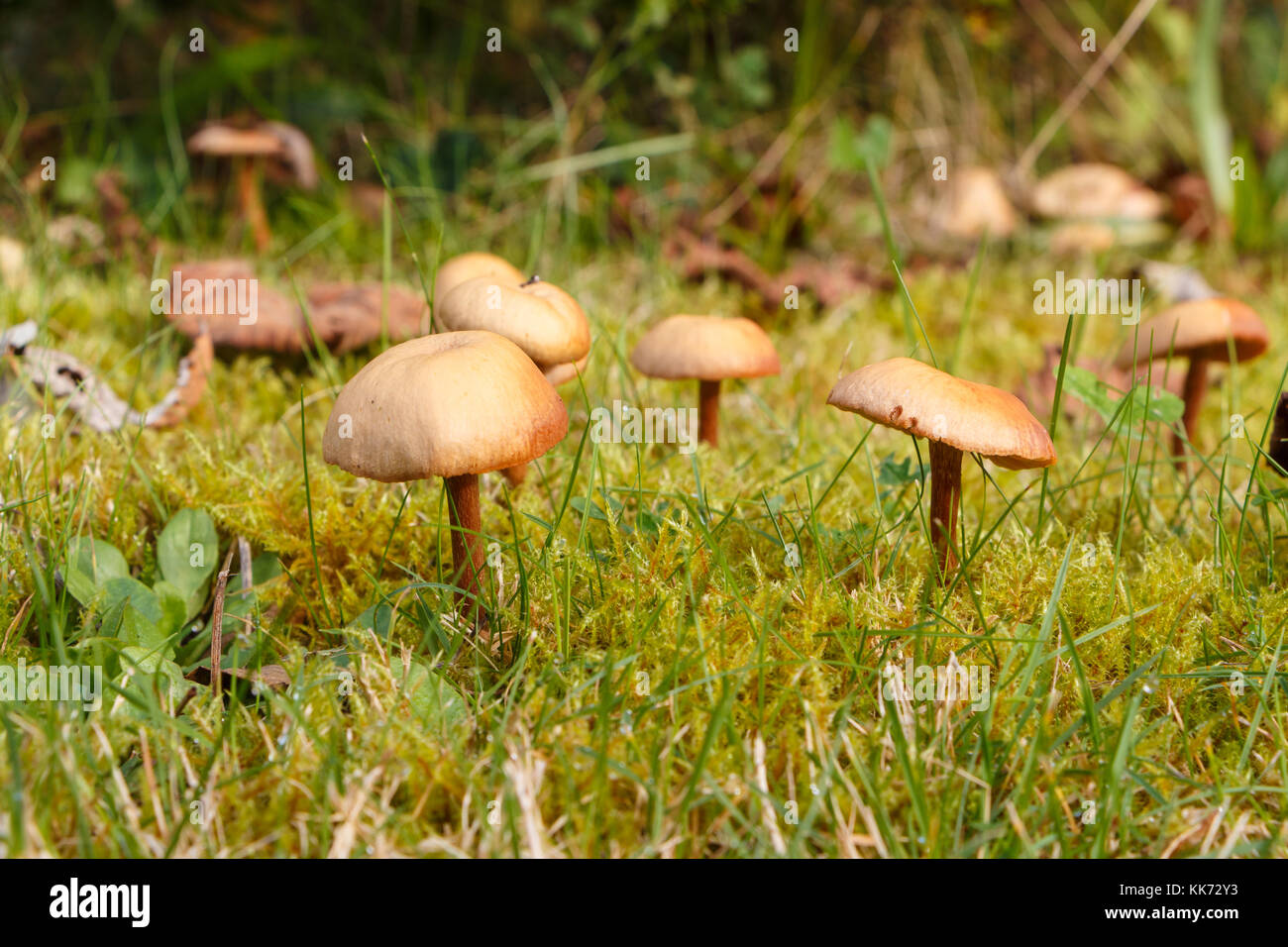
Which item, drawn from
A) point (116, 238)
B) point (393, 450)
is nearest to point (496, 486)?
point (393, 450)

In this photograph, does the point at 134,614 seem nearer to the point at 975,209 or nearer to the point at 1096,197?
the point at 975,209

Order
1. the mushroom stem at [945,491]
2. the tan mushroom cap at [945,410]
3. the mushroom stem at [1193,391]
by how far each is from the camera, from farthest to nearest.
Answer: the mushroom stem at [1193,391]
the mushroom stem at [945,491]
the tan mushroom cap at [945,410]


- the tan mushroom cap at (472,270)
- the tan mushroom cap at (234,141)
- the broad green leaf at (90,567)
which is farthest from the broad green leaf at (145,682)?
the tan mushroom cap at (234,141)

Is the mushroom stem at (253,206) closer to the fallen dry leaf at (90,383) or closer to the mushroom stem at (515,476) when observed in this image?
the fallen dry leaf at (90,383)

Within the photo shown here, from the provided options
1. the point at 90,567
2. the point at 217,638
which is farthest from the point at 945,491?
the point at 90,567

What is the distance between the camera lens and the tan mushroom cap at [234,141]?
4473 millimetres

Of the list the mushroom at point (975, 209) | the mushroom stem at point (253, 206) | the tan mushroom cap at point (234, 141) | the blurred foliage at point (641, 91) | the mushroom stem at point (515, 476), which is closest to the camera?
the mushroom stem at point (515, 476)

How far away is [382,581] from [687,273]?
2585 millimetres

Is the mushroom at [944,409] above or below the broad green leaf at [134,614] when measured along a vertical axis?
above

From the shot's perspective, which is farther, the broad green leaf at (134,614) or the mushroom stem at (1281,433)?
the mushroom stem at (1281,433)

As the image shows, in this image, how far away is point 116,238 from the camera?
405 cm

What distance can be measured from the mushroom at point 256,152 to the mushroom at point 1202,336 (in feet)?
12.8

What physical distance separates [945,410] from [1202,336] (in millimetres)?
1423
